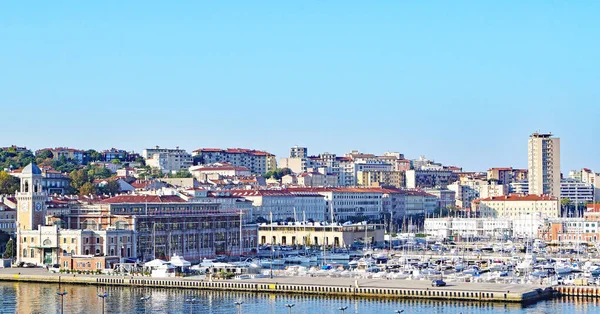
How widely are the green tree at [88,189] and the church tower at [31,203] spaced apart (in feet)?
94.4

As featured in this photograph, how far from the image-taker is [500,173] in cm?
15488

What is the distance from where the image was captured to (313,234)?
261 feet

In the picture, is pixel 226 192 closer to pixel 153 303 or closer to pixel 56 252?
pixel 56 252

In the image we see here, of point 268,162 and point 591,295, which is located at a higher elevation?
point 268,162

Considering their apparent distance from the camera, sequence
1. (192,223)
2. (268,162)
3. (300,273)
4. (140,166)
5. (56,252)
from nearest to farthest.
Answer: (300,273)
(56,252)
(192,223)
(140,166)
(268,162)

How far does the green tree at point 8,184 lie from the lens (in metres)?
84.4

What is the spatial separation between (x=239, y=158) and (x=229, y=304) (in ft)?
327

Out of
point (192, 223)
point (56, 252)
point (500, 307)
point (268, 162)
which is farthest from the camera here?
point (268, 162)

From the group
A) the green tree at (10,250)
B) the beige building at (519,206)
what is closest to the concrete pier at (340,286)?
the green tree at (10,250)

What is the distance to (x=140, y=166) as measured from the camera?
132m

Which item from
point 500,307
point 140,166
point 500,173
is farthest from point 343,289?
point 500,173

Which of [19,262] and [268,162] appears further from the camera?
[268,162]

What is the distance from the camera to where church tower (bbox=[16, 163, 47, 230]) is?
197ft

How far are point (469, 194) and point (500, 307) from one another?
96820mm
